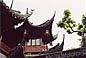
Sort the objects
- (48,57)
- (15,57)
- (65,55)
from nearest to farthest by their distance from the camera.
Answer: (65,55)
(48,57)
(15,57)

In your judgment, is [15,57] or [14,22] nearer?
[15,57]

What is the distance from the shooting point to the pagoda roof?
25.0 m

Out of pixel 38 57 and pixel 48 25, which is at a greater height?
pixel 48 25

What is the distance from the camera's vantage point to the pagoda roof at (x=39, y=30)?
25.0 meters

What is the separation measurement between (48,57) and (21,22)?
852 cm

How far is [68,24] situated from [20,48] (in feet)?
22.2

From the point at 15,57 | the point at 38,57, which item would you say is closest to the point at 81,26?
A: the point at 38,57

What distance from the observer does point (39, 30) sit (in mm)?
26000

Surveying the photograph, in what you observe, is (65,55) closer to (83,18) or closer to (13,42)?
(13,42)

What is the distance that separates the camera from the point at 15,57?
64.7 ft

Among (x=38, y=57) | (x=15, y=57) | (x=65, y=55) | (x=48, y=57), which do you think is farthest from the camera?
(x=38, y=57)

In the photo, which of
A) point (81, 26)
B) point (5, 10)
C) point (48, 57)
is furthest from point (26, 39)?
point (48, 57)

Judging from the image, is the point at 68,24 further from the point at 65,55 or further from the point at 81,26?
the point at 65,55

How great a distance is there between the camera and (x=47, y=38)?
88.0 ft
